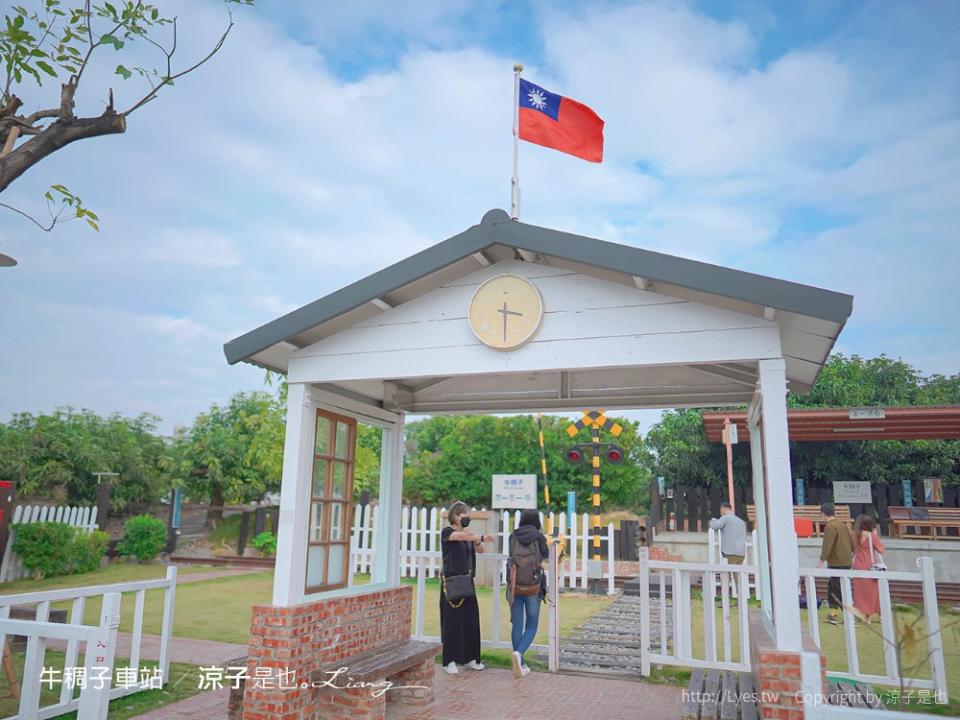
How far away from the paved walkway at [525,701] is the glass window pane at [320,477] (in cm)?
191

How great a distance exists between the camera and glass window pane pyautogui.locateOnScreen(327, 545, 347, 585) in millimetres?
6066

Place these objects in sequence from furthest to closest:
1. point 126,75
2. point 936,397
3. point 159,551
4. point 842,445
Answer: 1. point 936,397
2. point 842,445
3. point 159,551
4. point 126,75

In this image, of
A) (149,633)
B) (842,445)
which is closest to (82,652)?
(149,633)

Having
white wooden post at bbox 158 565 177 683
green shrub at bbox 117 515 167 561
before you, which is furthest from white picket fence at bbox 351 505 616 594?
white wooden post at bbox 158 565 177 683

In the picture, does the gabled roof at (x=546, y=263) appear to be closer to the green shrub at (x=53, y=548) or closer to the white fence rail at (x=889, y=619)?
the white fence rail at (x=889, y=619)

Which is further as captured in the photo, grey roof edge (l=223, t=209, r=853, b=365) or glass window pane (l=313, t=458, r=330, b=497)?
glass window pane (l=313, t=458, r=330, b=497)

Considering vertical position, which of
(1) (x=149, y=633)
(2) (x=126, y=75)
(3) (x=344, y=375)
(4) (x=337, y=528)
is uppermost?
(2) (x=126, y=75)

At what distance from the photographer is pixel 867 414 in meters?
13.6

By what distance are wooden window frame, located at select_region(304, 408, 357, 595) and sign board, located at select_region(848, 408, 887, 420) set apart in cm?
1133

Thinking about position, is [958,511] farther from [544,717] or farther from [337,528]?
[337,528]

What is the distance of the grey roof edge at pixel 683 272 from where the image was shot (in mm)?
4230

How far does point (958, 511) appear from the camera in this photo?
1427cm

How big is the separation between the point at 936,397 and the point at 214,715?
26333 mm

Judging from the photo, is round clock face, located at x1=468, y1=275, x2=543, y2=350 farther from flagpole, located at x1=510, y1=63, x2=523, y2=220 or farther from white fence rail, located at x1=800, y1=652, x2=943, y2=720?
white fence rail, located at x1=800, y1=652, x2=943, y2=720
